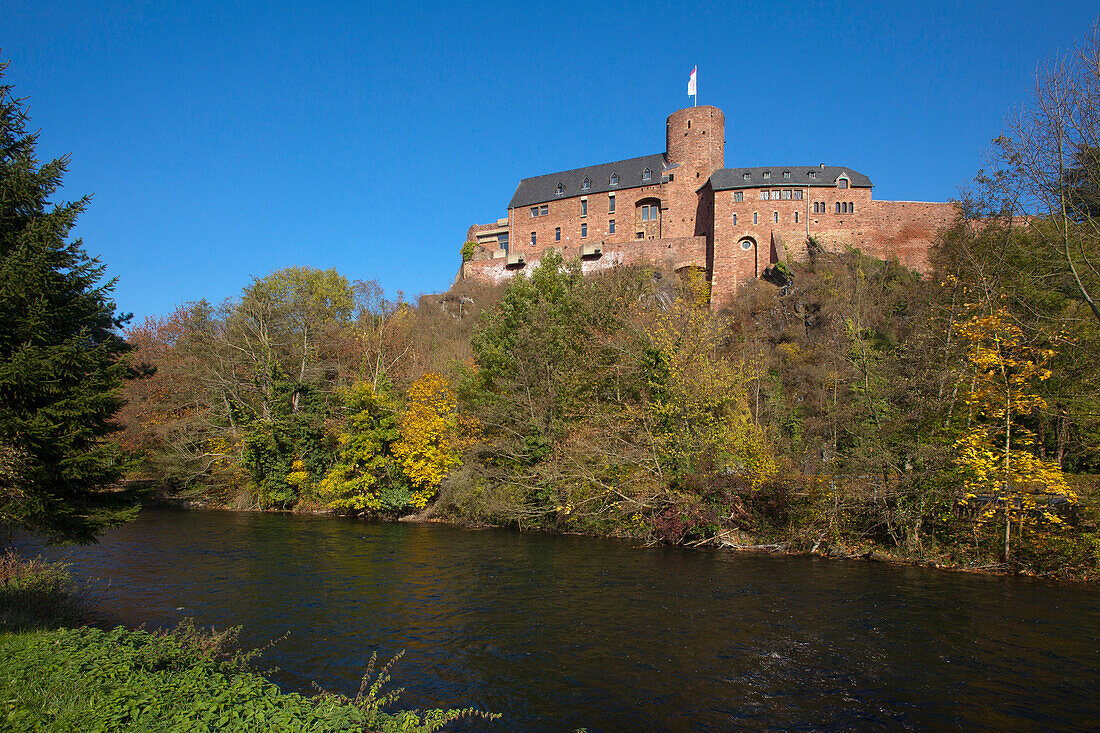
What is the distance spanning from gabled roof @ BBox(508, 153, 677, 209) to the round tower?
5.79ft

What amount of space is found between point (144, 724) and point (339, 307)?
1608 inches

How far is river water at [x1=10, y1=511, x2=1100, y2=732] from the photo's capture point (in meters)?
8.87

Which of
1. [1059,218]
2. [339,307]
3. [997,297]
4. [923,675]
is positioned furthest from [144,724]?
[339,307]

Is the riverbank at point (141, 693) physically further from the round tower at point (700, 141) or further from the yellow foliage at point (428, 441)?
the round tower at point (700, 141)

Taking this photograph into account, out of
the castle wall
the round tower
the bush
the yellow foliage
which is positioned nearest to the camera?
the bush

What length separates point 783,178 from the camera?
49.6m

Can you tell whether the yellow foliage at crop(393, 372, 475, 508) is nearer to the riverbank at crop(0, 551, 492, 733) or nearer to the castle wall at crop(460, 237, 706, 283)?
the riverbank at crop(0, 551, 492, 733)

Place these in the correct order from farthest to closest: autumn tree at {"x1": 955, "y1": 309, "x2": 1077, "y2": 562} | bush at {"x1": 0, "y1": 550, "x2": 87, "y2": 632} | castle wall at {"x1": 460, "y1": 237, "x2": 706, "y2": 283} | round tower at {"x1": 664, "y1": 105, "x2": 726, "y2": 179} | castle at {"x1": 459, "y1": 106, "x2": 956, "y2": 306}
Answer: round tower at {"x1": 664, "y1": 105, "x2": 726, "y2": 179} < castle wall at {"x1": 460, "y1": 237, "x2": 706, "y2": 283} < castle at {"x1": 459, "y1": 106, "x2": 956, "y2": 306} < autumn tree at {"x1": 955, "y1": 309, "x2": 1077, "y2": 562} < bush at {"x1": 0, "y1": 550, "x2": 87, "y2": 632}

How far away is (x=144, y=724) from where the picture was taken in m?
5.54

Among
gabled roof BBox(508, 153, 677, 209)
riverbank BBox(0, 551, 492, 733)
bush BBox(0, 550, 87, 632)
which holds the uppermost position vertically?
gabled roof BBox(508, 153, 677, 209)

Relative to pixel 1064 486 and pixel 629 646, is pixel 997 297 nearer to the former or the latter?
pixel 1064 486

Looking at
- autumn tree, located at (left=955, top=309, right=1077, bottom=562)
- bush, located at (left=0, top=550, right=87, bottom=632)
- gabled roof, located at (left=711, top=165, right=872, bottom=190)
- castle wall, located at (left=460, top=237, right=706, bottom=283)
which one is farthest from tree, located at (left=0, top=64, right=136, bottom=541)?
gabled roof, located at (left=711, top=165, right=872, bottom=190)

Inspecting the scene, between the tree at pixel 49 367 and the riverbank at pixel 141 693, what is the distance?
221cm

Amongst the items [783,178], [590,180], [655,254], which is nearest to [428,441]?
[655,254]
